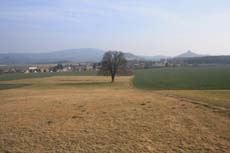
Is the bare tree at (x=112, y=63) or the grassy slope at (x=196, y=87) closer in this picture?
the grassy slope at (x=196, y=87)

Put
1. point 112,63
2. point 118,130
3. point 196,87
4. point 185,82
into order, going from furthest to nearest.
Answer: point 112,63 → point 185,82 → point 196,87 → point 118,130

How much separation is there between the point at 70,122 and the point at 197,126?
7192mm

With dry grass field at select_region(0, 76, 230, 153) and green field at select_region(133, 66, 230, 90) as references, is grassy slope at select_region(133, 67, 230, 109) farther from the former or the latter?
dry grass field at select_region(0, 76, 230, 153)

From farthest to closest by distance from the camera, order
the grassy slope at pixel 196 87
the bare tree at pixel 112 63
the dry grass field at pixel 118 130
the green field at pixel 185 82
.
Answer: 1. the bare tree at pixel 112 63
2. the green field at pixel 185 82
3. the grassy slope at pixel 196 87
4. the dry grass field at pixel 118 130

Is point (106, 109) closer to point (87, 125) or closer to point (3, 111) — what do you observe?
point (87, 125)

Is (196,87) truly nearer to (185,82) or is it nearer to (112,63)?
(185,82)

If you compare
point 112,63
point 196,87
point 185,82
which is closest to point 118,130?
point 196,87

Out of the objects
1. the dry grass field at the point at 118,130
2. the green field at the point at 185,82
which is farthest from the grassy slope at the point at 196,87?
the dry grass field at the point at 118,130

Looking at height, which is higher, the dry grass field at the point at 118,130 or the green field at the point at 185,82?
the dry grass field at the point at 118,130

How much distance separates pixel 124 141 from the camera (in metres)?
13.8

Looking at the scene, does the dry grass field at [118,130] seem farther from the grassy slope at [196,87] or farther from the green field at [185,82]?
the green field at [185,82]

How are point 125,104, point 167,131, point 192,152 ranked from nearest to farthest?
1. point 192,152
2. point 167,131
3. point 125,104

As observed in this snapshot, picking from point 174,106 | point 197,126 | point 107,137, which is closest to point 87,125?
point 107,137

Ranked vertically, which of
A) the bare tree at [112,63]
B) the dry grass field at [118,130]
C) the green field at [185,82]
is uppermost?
the bare tree at [112,63]
